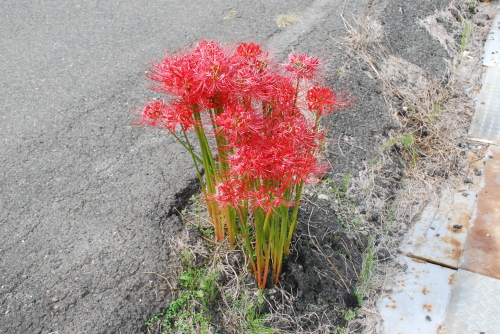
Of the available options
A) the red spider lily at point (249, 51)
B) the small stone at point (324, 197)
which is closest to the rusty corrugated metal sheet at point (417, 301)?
the small stone at point (324, 197)

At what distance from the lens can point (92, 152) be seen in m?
3.13

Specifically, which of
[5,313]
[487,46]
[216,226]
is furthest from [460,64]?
[5,313]

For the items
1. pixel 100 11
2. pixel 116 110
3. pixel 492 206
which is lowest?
pixel 492 206

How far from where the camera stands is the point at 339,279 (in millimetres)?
2564

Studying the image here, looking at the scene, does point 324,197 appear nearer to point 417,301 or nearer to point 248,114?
point 417,301

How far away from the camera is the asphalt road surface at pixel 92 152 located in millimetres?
2266

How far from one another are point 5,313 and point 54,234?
0.50 meters

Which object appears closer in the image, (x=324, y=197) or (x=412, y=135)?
(x=324, y=197)

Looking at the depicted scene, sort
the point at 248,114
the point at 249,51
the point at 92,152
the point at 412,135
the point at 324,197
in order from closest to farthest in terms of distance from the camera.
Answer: the point at 248,114, the point at 249,51, the point at 324,197, the point at 92,152, the point at 412,135

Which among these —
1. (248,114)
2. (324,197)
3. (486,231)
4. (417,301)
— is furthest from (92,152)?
(486,231)

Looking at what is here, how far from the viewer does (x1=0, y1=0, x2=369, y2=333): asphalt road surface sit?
2.27 m

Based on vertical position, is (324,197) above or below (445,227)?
above

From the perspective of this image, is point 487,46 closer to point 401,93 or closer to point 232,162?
point 401,93

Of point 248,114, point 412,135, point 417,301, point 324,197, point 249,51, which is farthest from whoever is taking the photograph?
point 412,135
